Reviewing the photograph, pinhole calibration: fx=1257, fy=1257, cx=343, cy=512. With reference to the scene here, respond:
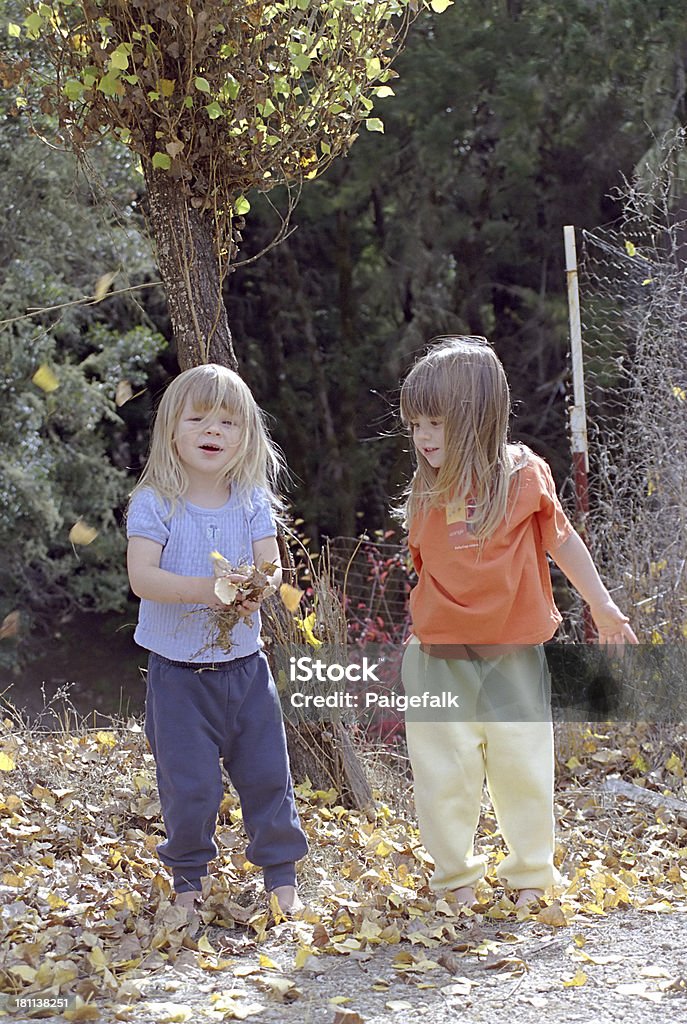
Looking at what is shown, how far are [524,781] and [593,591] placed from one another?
493 millimetres

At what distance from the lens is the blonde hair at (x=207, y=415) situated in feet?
10.00

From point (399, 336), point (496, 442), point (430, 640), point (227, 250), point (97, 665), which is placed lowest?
point (97, 665)

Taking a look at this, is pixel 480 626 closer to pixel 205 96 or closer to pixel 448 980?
pixel 448 980

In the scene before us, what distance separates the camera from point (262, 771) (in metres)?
3.04

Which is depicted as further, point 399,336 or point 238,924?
point 399,336

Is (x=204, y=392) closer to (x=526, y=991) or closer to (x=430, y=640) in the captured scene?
(x=430, y=640)

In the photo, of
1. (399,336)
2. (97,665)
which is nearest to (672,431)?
(399,336)

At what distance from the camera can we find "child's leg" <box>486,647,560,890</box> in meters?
3.05

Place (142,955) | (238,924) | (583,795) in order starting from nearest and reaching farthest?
(142,955) → (238,924) → (583,795)

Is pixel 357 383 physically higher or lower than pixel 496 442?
higher

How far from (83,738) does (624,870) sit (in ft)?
7.40

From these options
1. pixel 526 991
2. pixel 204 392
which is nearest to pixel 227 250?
pixel 204 392

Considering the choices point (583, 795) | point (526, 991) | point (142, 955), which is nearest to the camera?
point (526, 991)

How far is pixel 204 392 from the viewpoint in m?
3.05
